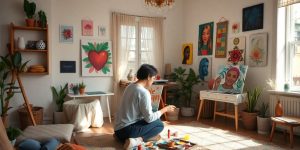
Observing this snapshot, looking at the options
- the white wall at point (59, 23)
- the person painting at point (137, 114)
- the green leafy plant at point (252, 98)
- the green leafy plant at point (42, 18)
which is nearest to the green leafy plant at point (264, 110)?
the green leafy plant at point (252, 98)

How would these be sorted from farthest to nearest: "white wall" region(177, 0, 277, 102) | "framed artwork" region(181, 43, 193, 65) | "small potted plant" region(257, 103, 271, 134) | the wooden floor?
"framed artwork" region(181, 43, 193, 65)
"white wall" region(177, 0, 277, 102)
"small potted plant" region(257, 103, 271, 134)
the wooden floor

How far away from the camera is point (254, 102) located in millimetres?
4395

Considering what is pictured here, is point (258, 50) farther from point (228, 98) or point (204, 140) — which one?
point (204, 140)

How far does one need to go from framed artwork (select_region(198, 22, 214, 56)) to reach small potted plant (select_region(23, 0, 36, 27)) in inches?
140

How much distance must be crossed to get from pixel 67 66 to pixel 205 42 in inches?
121

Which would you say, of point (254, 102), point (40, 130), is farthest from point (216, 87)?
point (40, 130)

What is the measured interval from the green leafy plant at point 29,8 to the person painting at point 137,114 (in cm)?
254

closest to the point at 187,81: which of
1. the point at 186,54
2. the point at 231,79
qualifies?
the point at 186,54

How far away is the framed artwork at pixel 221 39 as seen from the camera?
526 centimetres

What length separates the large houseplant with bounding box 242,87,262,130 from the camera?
14.4 feet

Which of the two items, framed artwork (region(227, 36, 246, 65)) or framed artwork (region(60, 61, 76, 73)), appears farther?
framed artwork (region(60, 61, 76, 73))

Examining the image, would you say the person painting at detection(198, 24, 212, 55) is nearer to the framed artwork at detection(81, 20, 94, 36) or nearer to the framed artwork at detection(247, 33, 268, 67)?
the framed artwork at detection(247, 33, 268, 67)

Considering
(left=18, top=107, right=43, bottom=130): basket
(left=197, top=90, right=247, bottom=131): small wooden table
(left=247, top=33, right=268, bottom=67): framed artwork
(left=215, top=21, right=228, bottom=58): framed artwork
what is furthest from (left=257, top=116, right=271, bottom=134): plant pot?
(left=18, top=107, right=43, bottom=130): basket

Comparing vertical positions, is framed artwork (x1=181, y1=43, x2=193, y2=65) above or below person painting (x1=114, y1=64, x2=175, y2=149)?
above
